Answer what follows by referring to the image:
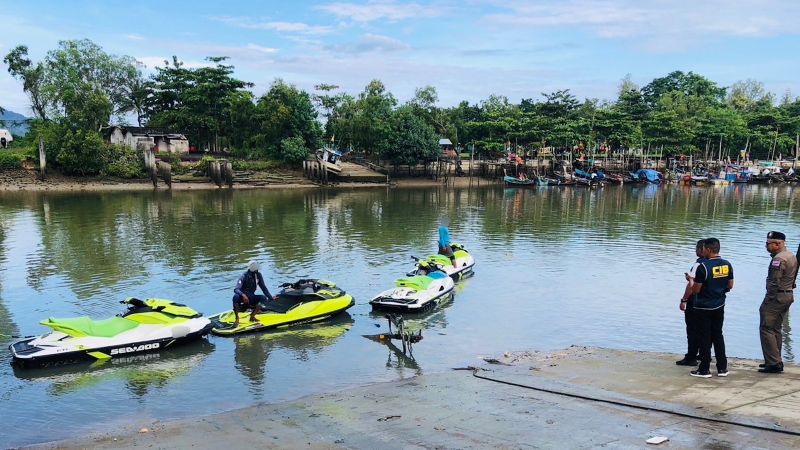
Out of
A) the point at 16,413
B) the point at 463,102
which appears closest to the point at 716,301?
the point at 16,413

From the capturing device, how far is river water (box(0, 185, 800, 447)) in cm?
1076

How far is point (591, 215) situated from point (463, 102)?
46995mm

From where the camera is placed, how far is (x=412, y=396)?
9234mm

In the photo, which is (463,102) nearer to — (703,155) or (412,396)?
(703,155)

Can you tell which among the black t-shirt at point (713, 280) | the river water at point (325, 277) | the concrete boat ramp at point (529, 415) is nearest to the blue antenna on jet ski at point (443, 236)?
the river water at point (325, 277)

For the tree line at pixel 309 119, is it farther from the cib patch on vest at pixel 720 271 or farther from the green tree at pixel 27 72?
the cib patch on vest at pixel 720 271

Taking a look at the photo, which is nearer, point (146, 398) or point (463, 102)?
point (146, 398)

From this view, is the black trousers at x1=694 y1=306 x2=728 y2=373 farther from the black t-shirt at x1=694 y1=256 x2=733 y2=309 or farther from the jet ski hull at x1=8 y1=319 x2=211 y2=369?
the jet ski hull at x1=8 y1=319 x2=211 y2=369

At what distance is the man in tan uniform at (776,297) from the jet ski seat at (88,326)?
37.5ft

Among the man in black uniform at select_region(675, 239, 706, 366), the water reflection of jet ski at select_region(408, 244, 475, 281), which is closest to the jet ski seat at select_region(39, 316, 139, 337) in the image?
the water reflection of jet ski at select_region(408, 244, 475, 281)

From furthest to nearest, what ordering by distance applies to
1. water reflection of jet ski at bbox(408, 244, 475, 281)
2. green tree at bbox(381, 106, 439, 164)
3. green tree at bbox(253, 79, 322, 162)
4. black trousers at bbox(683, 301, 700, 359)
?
1. green tree at bbox(381, 106, 439, 164)
2. green tree at bbox(253, 79, 322, 162)
3. water reflection of jet ski at bbox(408, 244, 475, 281)
4. black trousers at bbox(683, 301, 700, 359)

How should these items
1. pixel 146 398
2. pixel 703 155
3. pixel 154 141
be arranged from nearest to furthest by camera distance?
pixel 146 398 → pixel 154 141 → pixel 703 155

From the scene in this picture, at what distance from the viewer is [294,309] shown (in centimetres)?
1418

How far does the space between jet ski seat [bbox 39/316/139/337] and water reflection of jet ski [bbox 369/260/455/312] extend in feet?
18.9
